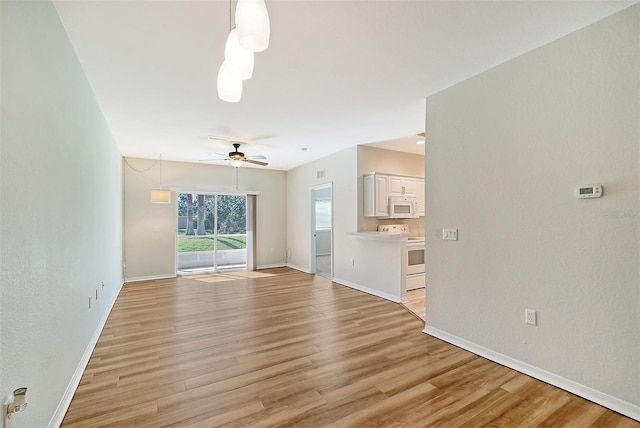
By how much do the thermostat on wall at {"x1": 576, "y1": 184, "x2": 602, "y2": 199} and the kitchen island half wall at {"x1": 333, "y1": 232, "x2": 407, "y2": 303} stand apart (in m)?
2.62

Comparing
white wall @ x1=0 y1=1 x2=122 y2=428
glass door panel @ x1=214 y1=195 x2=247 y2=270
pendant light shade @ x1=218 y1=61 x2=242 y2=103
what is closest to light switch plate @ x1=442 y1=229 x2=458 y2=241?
pendant light shade @ x1=218 y1=61 x2=242 y2=103

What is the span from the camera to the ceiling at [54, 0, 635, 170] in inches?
76.9

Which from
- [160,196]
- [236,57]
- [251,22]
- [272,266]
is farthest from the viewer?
[272,266]

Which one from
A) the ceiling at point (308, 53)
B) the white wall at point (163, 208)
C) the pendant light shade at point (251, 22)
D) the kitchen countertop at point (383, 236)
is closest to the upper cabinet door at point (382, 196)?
the kitchen countertop at point (383, 236)

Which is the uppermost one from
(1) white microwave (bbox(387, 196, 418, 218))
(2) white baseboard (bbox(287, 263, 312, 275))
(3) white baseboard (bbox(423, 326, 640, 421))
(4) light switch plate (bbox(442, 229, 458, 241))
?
(1) white microwave (bbox(387, 196, 418, 218))

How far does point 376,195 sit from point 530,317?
3274mm

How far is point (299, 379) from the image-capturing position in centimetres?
242

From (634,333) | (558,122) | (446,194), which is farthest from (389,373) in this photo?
(558,122)

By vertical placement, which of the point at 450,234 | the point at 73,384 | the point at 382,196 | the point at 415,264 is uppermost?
the point at 382,196

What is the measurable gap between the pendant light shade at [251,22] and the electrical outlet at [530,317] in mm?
2891

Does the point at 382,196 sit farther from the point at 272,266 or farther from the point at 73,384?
the point at 73,384

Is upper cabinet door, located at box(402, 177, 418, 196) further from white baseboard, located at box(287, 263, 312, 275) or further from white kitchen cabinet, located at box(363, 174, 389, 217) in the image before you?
white baseboard, located at box(287, 263, 312, 275)

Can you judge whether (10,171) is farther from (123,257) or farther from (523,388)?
(123,257)

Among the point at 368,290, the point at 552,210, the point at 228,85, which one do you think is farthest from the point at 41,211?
the point at 368,290
